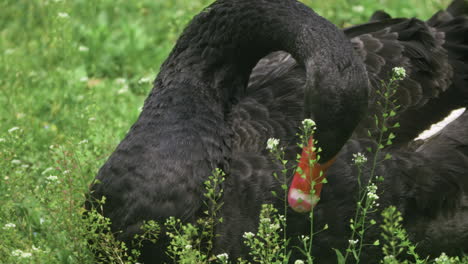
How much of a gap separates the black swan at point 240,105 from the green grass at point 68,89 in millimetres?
364

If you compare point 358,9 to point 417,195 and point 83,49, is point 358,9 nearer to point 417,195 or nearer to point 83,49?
point 83,49

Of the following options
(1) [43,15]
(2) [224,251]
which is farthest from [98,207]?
(1) [43,15]

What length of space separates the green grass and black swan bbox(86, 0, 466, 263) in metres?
0.36

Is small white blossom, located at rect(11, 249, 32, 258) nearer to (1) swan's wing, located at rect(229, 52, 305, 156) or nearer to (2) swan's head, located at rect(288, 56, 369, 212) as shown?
(2) swan's head, located at rect(288, 56, 369, 212)

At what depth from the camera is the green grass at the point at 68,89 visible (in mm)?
4168

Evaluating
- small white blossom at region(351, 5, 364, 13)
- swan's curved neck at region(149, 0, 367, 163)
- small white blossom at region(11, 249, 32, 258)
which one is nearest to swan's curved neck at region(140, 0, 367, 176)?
swan's curved neck at region(149, 0, 367, 163)

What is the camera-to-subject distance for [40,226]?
4.69 metres

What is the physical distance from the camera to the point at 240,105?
4.67m

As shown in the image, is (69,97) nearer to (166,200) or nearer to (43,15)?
(43,15)

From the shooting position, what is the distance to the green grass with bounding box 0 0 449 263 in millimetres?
4168

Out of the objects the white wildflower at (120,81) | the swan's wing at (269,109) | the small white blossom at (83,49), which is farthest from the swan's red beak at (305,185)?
the small white blossom at (83,49)

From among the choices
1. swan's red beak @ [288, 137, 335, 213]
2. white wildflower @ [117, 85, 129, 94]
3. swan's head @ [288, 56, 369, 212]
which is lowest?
white wildflower @ [117, 85, 129, 94]

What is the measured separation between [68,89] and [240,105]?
2170mm

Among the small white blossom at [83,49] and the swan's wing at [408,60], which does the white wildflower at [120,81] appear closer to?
the small white blossom at [83,49]
